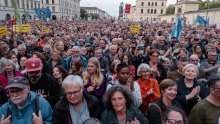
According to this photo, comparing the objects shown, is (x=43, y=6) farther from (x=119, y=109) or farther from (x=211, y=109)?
(x=211, y=109)

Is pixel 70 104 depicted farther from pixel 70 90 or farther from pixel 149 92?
pixel 149 92

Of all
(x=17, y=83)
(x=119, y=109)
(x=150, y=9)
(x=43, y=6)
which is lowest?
(x=119, y=109)

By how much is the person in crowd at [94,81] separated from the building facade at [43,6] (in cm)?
3828

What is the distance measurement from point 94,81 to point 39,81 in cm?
102

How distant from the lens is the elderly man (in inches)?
113

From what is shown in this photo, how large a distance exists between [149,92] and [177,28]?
8366 mm

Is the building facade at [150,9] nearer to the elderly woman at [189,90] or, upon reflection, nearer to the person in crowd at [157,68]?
the person in crowd at [157,68]

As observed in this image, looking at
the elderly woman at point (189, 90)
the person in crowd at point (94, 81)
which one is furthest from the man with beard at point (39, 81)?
the elderly woman at point (189, 90)

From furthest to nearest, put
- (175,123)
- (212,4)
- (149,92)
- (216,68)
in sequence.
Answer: (212,4)
(216,68)
(149,92)
(175,123)

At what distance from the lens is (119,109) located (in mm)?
2932

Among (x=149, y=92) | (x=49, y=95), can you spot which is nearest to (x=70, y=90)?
(x=49, y=95)

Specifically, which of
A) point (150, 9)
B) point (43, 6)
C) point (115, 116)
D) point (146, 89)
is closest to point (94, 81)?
point (146, 89)

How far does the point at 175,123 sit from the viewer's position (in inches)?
105

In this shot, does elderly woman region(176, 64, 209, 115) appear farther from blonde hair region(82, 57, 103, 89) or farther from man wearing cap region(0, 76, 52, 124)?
man wearing cap region(0, 76, 52, 124)
